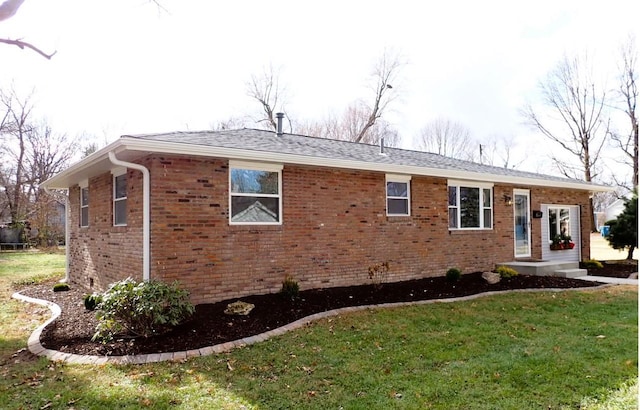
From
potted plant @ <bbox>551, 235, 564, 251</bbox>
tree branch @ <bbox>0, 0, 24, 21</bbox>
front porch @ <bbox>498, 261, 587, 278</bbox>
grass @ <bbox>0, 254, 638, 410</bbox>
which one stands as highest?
tree branch @ <bbox>0, 0, 24, 21</bbox>

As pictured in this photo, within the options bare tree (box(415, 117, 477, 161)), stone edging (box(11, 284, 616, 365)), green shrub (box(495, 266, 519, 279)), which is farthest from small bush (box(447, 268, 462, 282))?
bare tree (box(415, 117, 477, 161))

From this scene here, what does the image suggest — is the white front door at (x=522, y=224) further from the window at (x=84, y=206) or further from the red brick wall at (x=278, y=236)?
the window at (x=84, y=206)

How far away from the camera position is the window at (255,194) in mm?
8234

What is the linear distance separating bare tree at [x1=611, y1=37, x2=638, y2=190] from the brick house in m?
18.5

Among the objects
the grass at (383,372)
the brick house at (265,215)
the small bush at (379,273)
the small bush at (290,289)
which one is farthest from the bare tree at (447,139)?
the grass at (383,372)

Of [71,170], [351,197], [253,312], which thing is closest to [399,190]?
[351,197]

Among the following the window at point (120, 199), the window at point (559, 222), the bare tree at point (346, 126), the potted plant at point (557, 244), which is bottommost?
the potted plant at point (557, 244)

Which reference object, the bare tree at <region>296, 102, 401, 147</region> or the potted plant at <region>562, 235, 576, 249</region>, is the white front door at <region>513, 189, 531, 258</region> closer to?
the potted plant at <region>562, 235, 576, 249</region>

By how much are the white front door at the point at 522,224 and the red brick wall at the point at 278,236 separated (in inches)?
50.9

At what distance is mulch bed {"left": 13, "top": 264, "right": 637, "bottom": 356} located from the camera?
5.81 meters

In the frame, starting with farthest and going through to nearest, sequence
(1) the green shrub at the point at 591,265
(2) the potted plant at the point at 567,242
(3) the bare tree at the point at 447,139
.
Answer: (3) the bare tree at the point at 447,139 < (2) the potted plant at the point at 567,242 < (1) the green shrub at the point at 591,265

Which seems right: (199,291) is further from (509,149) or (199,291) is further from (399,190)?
(509,149)

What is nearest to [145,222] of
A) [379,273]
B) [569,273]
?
[379,273]

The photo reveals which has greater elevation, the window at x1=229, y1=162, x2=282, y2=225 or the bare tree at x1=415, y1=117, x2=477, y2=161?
the bare tree at x1=415, y1=117, x2=477, y2=161
